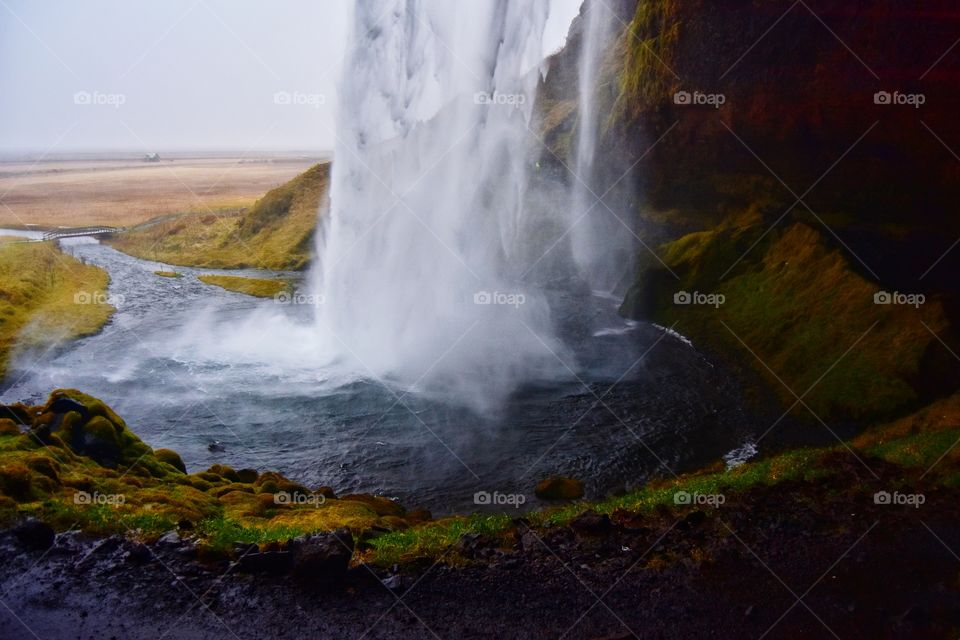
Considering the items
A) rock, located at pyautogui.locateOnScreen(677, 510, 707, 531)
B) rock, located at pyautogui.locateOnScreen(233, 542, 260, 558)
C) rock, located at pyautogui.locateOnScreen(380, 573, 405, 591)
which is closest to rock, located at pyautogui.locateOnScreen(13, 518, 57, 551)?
rock, located at pyautogui.locateOnScreen(233, 542, 260, 558)

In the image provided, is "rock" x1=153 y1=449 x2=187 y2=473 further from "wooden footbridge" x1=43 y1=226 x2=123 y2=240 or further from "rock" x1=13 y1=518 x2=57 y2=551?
"wooden footbridge" x1=43 y1=226 x2=123 y2=240

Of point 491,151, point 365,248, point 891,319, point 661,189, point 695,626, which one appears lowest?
point 695,626

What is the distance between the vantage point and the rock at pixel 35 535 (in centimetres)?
1138

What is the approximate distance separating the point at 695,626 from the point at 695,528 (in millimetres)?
2803

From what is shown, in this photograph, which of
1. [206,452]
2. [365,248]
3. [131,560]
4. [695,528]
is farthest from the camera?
[365,248]

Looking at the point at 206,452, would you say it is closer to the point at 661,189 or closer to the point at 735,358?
the point at 735,358

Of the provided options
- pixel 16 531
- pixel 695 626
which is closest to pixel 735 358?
pixel 695 626

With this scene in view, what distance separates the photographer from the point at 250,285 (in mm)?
39875

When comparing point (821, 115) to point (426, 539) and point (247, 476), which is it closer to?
point (426, 539)

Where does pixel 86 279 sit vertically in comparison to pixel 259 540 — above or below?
above

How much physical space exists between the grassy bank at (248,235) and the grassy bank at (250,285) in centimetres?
498

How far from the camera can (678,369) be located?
23.3 metres

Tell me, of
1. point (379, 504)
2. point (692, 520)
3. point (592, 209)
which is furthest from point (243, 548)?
point (592, 209)

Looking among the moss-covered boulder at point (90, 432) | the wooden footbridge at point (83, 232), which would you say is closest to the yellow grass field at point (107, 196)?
the wooden footbridge at point (83, 232)
